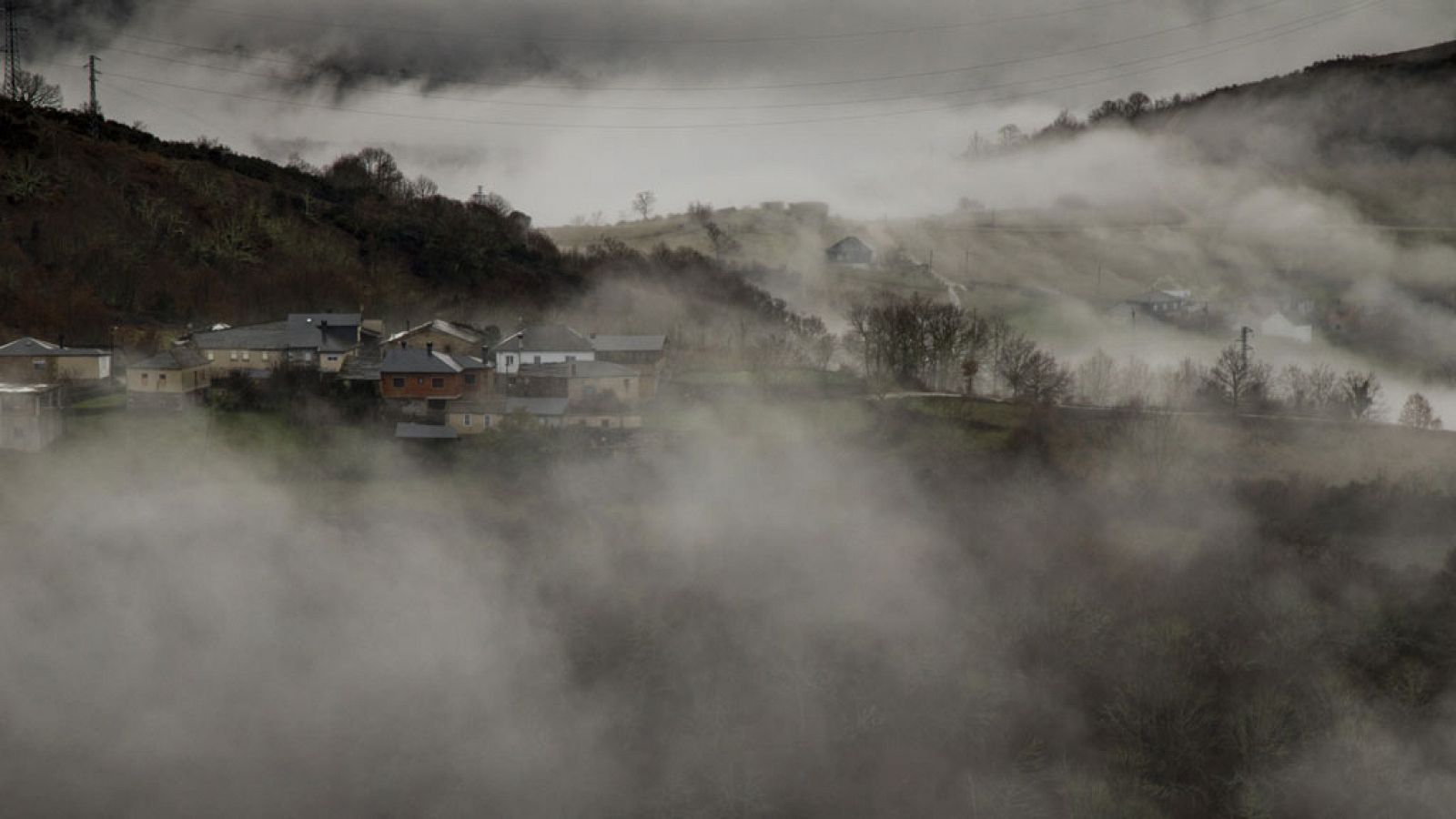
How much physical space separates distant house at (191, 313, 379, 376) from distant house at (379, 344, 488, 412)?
2728 mm

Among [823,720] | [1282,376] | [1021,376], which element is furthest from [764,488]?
[1282,376]

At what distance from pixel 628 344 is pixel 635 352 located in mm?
465

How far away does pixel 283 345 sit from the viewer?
31797 mm

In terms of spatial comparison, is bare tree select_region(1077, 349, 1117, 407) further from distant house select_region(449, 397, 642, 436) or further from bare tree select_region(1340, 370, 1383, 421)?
distant house select_region(449, 397, 642, 436)

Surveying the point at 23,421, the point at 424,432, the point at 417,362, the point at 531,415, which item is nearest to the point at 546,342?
the point at 417,362

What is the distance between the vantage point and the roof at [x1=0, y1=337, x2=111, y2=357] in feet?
95.9

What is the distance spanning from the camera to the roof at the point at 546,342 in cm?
3303

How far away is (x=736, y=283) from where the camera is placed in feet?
168

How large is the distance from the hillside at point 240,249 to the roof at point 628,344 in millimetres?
7421

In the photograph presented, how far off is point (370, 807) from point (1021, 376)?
2385 centimetres

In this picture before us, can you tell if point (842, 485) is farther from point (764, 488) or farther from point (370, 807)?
point (370, 807)

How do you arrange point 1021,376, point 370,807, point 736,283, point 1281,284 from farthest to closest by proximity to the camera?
point 1281,284, point 736,283, point 1021,376, point 370,807

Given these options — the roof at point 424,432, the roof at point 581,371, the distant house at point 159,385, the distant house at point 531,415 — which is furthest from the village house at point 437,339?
the distant house at point 159,385

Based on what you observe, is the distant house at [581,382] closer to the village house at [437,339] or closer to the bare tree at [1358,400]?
the village house at [437,339]
